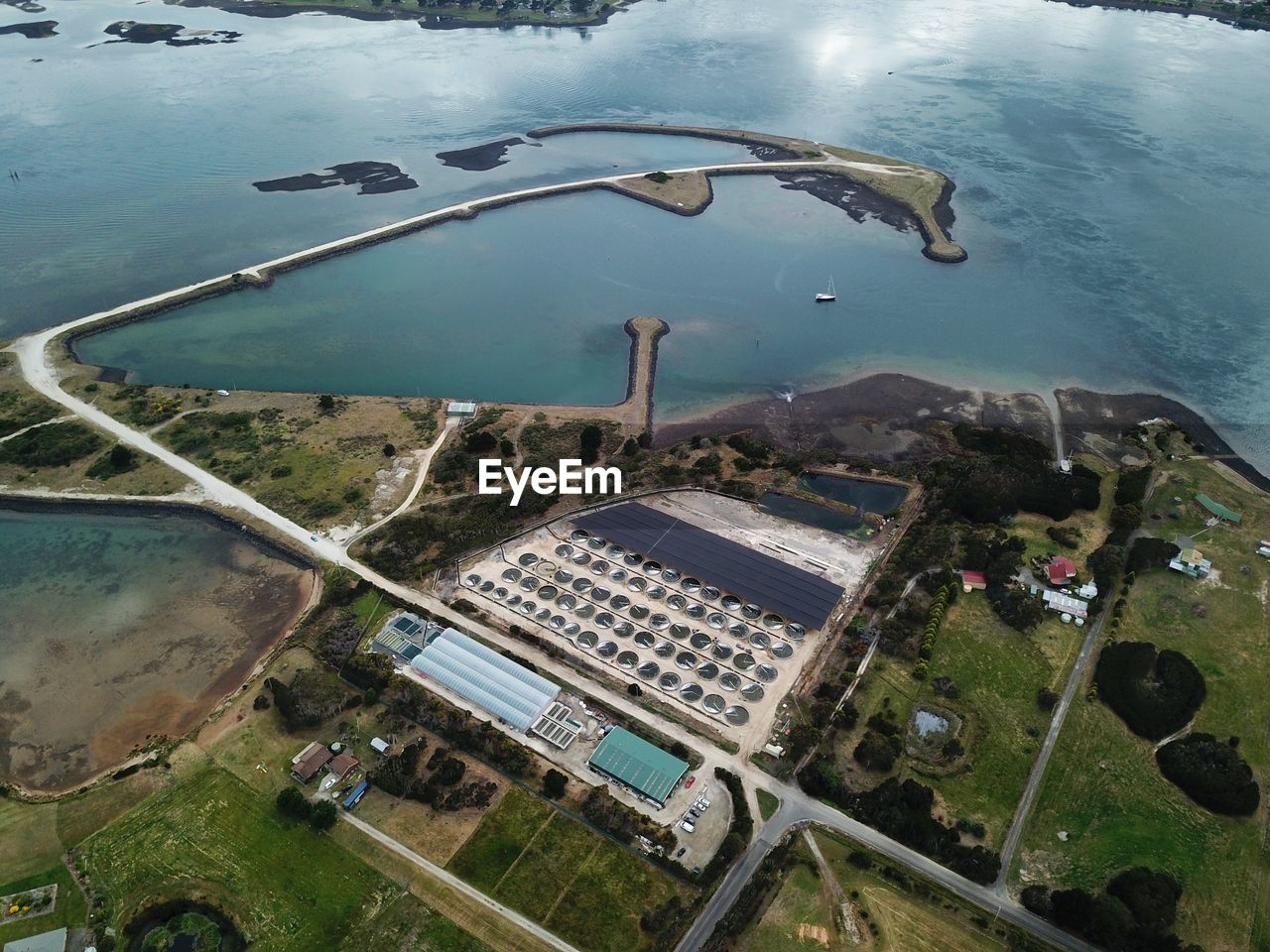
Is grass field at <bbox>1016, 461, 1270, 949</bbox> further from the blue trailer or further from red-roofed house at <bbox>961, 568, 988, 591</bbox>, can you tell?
the blue trailer

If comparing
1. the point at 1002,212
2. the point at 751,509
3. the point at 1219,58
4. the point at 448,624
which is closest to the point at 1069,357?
the point at 1002,212

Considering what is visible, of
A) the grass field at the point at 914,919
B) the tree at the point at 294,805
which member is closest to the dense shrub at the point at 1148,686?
the grass field at the point at 914,919

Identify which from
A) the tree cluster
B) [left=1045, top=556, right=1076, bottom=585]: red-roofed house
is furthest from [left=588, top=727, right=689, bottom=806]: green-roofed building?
[left=1045, top=556, right=1076, bottom=585]: red-roofed house

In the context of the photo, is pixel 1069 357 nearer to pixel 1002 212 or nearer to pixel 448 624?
pixel 1002 212

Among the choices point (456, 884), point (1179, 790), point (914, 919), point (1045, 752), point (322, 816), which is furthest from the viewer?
point (1045, 752)

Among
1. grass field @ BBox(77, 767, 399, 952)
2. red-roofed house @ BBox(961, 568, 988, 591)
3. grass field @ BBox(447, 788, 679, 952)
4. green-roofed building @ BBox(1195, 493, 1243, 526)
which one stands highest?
green-roofed building @ BBox(1195, 493, 1243, 526)

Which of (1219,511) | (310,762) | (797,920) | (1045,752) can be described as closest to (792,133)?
(1219,511)

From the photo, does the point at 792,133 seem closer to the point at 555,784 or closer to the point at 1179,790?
the point at 1179,790
